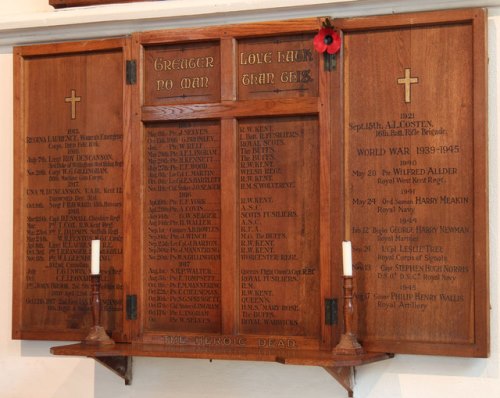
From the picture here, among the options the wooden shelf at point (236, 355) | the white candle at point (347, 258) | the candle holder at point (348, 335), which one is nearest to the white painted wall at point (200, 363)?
the wooden shelf at point (236, 355)

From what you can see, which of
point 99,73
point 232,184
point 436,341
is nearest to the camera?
A: point 436,341

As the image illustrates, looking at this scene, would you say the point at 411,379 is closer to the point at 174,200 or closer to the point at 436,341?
the point at 436,341

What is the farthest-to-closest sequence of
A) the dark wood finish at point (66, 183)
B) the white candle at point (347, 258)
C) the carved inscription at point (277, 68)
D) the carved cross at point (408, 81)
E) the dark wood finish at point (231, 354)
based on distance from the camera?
the dark wood finish at point (66, 183) < the carved inscription at point (277, 68) < the carved cross at point (408, 81) < the white candle at point (347, 258) < the dark wood finish at point (231, 354)

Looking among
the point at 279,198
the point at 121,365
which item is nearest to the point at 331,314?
the point at 279,198

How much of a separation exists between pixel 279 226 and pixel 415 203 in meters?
0.57

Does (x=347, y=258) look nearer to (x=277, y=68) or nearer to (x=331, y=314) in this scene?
(x=331, y=314)

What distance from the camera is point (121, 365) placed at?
4.08 meters

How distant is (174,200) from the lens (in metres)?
4.04

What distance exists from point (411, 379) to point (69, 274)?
1.57m

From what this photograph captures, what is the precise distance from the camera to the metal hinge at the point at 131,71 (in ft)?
13.4

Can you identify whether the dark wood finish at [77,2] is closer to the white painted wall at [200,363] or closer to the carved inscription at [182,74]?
the white painted wall at [200,363]

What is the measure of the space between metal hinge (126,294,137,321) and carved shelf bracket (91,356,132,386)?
0.20 m

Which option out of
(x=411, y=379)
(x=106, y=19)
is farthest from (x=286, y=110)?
(x=411, y=379)

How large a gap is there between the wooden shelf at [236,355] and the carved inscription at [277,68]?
42.0 inches
